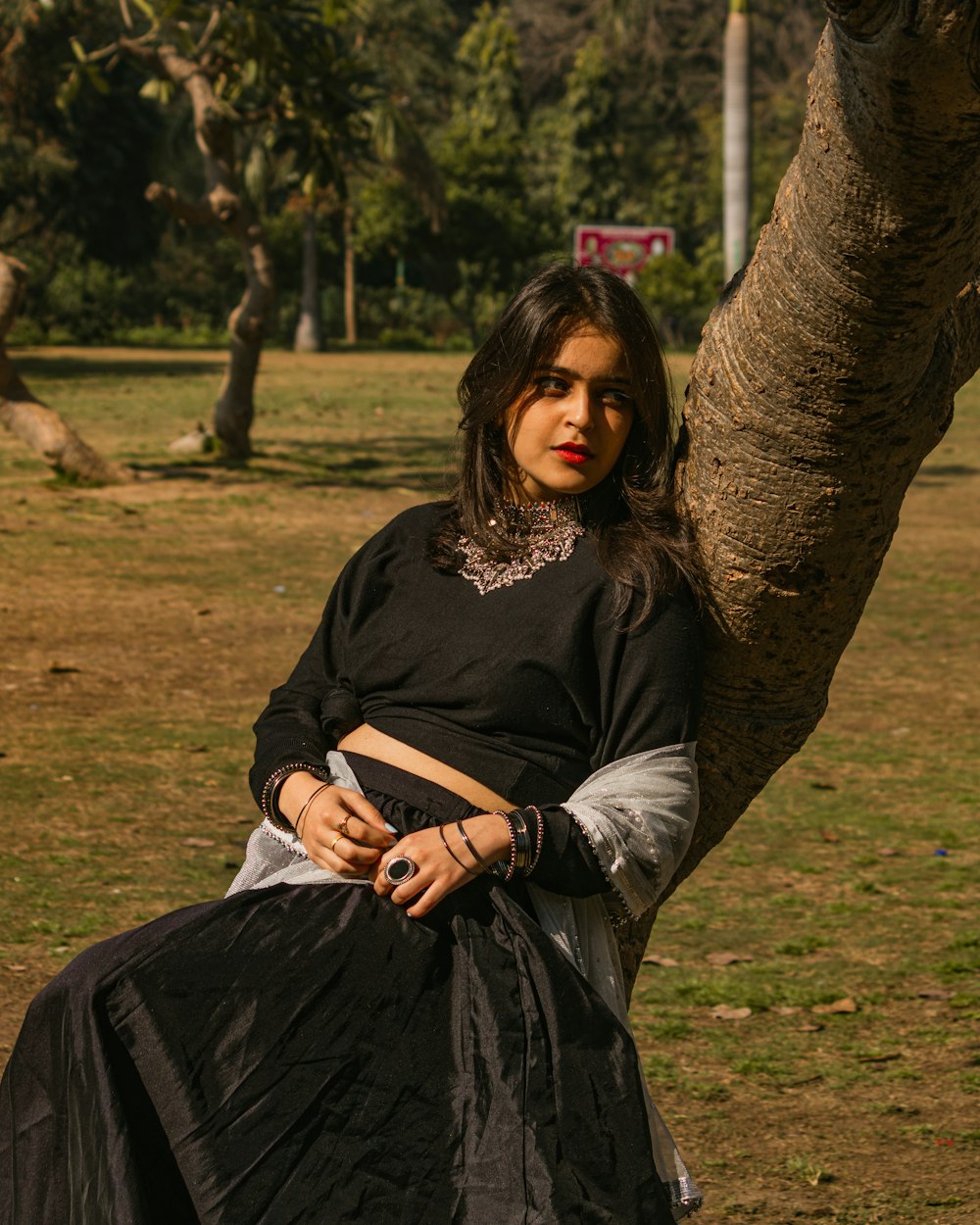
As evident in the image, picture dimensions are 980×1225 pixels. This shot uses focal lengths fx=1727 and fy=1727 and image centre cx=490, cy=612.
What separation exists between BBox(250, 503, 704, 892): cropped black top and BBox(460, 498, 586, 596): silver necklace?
19 mm

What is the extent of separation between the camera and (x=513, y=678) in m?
2.50

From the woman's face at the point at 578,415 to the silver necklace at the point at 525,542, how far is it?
1.6 inches

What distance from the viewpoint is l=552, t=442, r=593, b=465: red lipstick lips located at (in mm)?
2662

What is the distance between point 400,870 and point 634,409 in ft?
2.80

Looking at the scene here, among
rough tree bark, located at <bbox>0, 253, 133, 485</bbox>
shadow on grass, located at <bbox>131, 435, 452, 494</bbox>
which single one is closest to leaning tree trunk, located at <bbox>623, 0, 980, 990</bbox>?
shadow on grass, located at <bbox>131, 435, 452, 494</bbox>

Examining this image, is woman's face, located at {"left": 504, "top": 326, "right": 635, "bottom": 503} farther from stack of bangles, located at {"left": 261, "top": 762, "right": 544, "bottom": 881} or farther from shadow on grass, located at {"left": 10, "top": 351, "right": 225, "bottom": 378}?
shadow on grass, located at {"left": 10, "top": 351, "right": 225, "bottom": 378}

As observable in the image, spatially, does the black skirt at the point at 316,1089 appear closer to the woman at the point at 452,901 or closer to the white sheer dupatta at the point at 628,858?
the woman at the point at 452,901

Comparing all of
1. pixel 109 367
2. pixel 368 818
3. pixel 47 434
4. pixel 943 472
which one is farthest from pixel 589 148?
pixel 368 818

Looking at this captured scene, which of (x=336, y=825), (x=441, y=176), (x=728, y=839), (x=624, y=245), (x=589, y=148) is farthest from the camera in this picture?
(x=589, y=148)

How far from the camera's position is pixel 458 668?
2547 millimetres

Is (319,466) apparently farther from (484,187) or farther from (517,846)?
(484,187)

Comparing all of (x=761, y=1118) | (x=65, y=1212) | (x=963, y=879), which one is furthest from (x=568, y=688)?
(x=963, y=879)

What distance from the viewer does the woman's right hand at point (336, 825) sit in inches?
93.2

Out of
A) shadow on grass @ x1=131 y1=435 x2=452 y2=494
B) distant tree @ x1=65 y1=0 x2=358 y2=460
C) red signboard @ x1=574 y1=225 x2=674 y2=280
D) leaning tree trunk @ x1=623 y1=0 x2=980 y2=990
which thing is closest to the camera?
leaning tree trunk @ x1=623 y1=0 x2=980 y2=990
